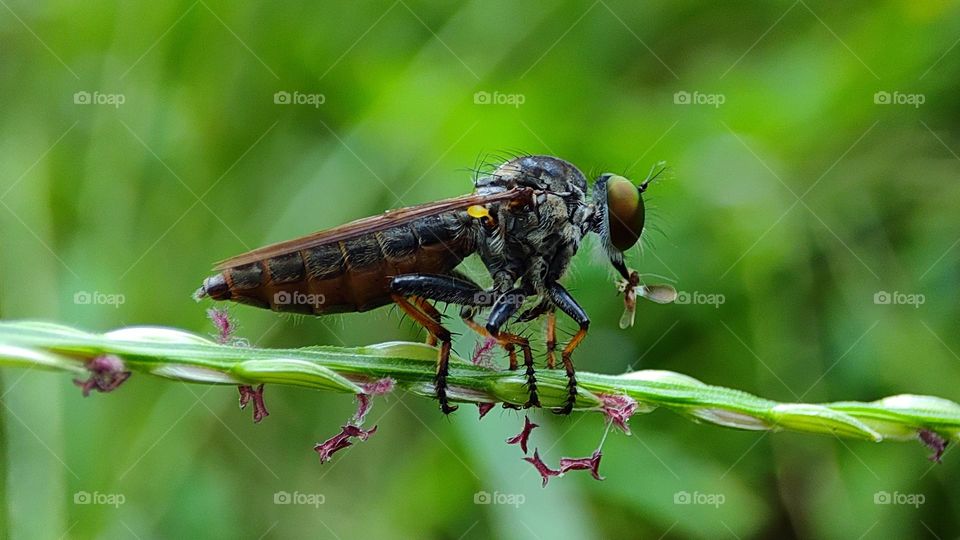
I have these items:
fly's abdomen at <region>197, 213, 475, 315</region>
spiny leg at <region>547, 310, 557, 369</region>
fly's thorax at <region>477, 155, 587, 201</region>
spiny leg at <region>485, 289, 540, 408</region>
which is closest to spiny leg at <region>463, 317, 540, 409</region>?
spiny leg at <region>485, 289, 540, 408</region>

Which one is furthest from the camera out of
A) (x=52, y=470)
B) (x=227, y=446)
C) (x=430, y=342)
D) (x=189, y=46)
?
(x=189, y=46)

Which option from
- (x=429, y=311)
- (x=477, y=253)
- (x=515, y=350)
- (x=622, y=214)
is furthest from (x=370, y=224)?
(x=622, y=214)

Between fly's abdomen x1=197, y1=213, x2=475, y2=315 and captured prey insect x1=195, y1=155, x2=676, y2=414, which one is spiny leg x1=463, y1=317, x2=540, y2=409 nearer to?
captured prey insect x1=195, y1=155, x2=676, y2=414

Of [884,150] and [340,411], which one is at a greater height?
[884,150]

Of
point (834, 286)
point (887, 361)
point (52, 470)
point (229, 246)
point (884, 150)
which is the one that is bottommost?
point (52, 470)

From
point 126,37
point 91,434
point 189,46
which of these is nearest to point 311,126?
point 189,46

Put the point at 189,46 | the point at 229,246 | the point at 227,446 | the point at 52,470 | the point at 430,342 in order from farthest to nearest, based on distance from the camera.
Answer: the point at 189,46 < the point at 229,246 < the point at 227,446 < the point at 52,470 < the point at 430,342

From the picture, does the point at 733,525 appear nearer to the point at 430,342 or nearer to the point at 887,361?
the point at 887,361
